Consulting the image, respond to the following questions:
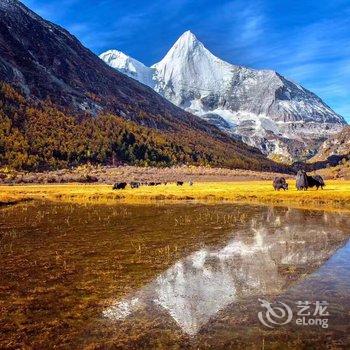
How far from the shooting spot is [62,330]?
1328 centimetres

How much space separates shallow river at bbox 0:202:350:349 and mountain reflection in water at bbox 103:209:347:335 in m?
0.05

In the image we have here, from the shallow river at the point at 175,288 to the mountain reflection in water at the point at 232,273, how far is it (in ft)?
0.16

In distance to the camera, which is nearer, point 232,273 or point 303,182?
point 232,273

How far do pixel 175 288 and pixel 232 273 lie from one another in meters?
3.64

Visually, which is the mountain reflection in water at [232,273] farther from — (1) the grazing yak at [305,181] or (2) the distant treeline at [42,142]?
(2) the distant treeline at [42,142]

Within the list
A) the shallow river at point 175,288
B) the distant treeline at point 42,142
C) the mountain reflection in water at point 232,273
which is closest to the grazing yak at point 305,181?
the mountain reflection in water at point 232,273

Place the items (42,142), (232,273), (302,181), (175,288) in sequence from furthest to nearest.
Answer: (42,142), (302,181), (232,273), (175,288)

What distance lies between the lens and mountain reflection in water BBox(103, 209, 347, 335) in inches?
603

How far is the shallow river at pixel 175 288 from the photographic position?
1282cm

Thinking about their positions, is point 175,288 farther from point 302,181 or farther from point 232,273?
point 302,181

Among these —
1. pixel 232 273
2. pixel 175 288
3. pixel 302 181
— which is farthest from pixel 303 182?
pixel 175 288

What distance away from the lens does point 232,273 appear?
20.4 meters

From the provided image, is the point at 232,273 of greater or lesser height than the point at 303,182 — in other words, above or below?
below

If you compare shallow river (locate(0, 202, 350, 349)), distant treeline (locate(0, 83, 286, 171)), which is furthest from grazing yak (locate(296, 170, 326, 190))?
distant treeline (locate(0, 83, 286, 171))
